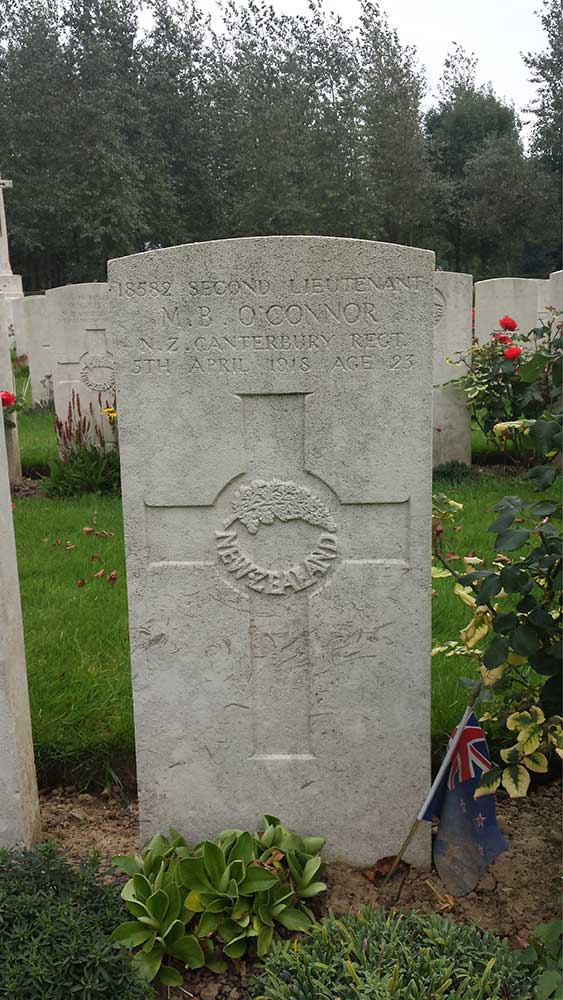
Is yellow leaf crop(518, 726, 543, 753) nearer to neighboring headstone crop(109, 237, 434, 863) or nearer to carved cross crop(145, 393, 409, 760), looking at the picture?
neighboring headstone crop(109, 237, 434, 863)

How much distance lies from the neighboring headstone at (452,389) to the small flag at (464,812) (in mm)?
5204

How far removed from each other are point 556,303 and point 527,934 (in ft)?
A: 18.6

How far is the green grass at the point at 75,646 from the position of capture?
10.2 ft

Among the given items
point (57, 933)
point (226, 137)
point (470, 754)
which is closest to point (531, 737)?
point (470, 754)

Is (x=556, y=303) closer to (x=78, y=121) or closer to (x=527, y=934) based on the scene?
(x=527, y=934)

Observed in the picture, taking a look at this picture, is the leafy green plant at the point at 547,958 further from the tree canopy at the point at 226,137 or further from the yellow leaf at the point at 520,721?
the tree canopy at the point at 226,137

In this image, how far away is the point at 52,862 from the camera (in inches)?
92.1

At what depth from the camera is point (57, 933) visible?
210 centimetres

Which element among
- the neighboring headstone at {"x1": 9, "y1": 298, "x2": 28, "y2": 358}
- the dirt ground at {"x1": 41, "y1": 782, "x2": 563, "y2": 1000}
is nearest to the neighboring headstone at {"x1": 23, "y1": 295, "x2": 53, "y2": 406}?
the neighboring headstone at {"x1": 9, "y1": 298, "x2": 28, "y2": 358}

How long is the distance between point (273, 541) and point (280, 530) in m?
0.04

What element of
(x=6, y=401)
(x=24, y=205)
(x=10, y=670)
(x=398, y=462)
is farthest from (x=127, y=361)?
(x=24, y=205)

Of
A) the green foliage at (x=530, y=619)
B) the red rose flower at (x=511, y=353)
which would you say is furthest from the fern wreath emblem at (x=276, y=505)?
the red rose flower at (x=511, y=353)

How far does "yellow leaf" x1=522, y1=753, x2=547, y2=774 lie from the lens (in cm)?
234

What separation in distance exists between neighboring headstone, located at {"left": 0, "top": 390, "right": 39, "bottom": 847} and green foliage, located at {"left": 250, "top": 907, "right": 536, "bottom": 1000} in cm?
87
